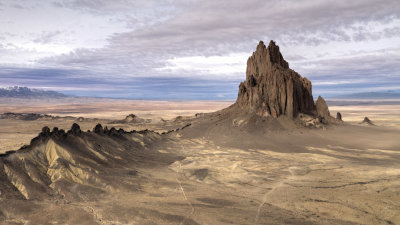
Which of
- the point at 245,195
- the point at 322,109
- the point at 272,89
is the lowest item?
the point at 245,195

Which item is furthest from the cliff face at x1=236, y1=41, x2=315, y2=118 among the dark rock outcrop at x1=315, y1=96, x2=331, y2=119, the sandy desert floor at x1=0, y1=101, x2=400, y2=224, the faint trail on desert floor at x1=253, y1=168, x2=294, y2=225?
the faint trail on desert floor at x1=253, y1=168, x2=294, y2=225

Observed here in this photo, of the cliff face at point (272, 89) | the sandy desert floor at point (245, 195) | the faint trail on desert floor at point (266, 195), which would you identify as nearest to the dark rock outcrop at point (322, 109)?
the cliff face at point (272, 89)

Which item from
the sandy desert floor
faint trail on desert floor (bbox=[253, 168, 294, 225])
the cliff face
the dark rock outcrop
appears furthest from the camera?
the dark rock outcrop

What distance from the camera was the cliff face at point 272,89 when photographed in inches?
1501

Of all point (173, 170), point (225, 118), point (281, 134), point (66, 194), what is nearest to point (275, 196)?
point (173, 170)

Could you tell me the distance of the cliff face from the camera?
38125 mm

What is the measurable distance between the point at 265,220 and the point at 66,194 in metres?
9.46

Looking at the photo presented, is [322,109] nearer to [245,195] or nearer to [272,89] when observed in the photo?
[272,89]

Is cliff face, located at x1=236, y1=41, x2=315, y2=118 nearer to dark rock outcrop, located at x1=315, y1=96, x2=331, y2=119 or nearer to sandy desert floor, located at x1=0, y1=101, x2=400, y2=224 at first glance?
dark rock outcrop, located at x1=315, y1=96, x2=331, y2=119

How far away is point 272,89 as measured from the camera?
127 ft

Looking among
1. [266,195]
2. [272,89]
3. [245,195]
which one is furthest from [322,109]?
[245,195]

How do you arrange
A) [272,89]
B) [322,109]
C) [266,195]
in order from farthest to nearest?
[322,109] < [272,89] < [266,195]

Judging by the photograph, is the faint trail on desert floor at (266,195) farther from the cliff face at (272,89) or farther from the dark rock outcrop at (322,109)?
the dark rock outcrop at (322,109)

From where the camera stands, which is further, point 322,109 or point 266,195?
point 322,109
